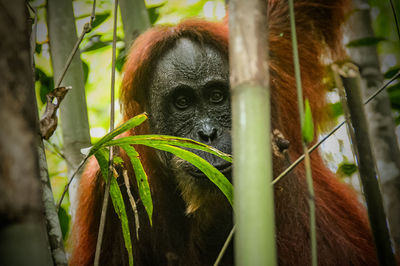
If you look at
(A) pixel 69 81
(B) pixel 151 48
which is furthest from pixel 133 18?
(A) pixel 69 81

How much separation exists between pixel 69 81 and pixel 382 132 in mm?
2045

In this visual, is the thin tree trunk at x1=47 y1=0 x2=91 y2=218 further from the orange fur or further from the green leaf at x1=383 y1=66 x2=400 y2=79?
the green leaf at x1=383 y1=66 x2=400 y2=79

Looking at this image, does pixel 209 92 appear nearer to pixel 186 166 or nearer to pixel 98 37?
pixel 186 166

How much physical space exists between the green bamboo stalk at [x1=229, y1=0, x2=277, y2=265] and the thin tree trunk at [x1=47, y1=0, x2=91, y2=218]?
2.08 m

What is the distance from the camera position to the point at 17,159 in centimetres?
73

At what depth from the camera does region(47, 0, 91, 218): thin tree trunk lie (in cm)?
276

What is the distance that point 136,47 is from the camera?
2.96m

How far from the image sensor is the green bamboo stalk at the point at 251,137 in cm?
78

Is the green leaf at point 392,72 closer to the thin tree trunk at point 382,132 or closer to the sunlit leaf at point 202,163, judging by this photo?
the thin tree trunk at point 382,132

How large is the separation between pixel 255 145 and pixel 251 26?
0.84ft

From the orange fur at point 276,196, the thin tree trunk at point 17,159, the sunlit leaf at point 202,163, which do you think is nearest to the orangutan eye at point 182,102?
the orange fur at point 276,196

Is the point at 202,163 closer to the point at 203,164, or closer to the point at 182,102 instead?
the point at 203,164

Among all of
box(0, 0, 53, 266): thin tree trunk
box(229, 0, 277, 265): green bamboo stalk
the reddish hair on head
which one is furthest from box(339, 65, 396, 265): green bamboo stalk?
the reddish hair on head

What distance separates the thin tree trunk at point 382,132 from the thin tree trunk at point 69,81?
1.82 metres
